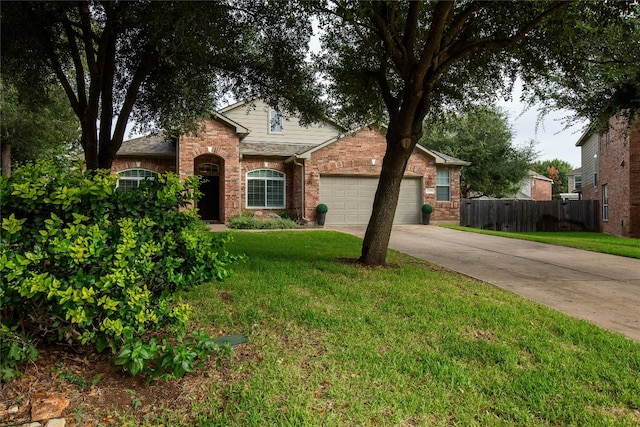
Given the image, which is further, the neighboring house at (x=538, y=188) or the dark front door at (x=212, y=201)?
the neighboring house at (x=538, y=188)

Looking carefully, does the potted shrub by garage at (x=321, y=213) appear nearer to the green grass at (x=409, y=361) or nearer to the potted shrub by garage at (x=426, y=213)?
the potted shrub by garage at (x=426, y=213)

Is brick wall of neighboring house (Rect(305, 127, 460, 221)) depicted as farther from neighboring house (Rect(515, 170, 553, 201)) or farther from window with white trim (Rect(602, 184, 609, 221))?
neighboring house (Rect(515, 170, 553, 201))

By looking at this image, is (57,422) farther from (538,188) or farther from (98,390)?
(538,188)

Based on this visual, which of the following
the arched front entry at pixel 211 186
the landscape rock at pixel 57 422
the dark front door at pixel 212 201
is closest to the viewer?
the landscape rock at pixel 57 422

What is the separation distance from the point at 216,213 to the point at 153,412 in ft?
55.7

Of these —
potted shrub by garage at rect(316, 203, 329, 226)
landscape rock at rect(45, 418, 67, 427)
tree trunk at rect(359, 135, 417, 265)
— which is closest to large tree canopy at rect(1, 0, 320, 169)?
tree trunk at rect(359, 135, 417, 265)

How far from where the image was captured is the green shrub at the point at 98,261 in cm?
242

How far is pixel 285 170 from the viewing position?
1861 centimetres

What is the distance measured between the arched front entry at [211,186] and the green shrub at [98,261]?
15.1 meters

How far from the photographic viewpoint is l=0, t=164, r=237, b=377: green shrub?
2422mm

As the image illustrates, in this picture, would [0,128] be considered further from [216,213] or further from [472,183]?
[472,183]

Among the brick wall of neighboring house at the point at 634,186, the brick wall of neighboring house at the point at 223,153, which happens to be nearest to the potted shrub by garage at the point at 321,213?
the brick wall of neighboring house at the point at 223,153

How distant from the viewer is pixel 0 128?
16.4m

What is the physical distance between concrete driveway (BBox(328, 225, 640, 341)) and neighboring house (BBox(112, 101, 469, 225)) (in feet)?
23.4
